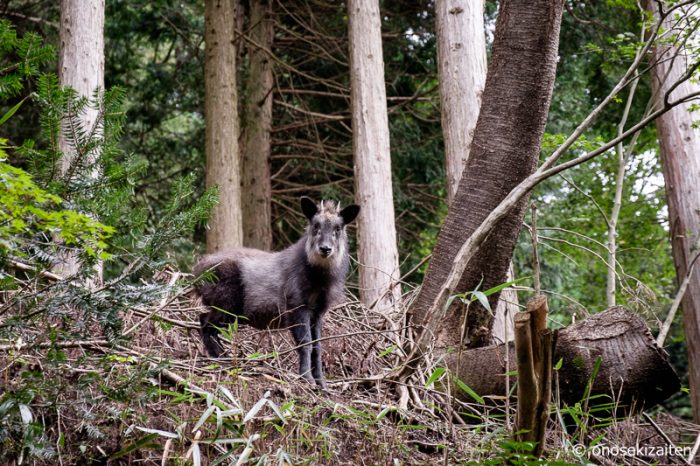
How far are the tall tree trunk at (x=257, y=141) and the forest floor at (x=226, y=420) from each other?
824 cm

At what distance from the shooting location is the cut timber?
17.3ft

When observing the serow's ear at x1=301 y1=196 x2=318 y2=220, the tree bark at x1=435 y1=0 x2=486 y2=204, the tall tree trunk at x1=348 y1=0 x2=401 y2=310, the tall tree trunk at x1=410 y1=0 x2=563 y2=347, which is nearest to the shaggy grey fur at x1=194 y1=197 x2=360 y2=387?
the serow's ear at x1=301 y1=196 x2=318 y2=220

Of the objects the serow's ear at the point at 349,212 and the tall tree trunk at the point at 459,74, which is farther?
the tall tree trunk at the point at 459,74

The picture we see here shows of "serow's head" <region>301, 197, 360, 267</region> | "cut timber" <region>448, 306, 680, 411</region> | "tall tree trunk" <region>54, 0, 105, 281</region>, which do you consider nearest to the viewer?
"cut timber" <region>448, 306, 680, 411</region>

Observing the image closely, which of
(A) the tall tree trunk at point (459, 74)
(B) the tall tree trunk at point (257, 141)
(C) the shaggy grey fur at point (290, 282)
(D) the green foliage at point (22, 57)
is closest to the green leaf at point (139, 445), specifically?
(D) the green foliage at point (22, 57)

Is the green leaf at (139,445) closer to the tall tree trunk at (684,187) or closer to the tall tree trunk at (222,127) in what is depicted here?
the tall tree trunk at (222,127)

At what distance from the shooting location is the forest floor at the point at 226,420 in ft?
13.6

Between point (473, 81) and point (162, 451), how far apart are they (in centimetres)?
624

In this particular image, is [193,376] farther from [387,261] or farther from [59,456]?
[387,261]

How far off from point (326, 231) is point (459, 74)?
351 cm

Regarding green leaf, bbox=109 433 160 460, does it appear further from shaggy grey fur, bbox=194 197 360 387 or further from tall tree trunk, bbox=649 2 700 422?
tall tree trunk, bbox=649 2 700 422

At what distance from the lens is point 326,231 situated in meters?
6.69

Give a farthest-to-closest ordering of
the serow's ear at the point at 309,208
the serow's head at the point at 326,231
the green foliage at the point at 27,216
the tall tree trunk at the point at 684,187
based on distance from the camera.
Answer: the tall tree trunk at the point at 684,187
the serow's ear at the point at 309,208
the serow's head at the point at 326,231
the green foliage at the point at 27,216

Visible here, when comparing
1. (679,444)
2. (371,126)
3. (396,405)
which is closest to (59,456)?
(396,405)
